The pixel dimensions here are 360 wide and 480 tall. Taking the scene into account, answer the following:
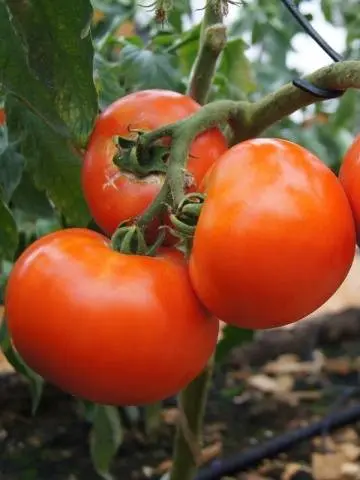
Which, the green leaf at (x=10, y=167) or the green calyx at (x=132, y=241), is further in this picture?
the green leaf at (x=10, y=167)

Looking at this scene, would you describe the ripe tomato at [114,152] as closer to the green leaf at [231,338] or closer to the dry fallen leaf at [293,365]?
the green leaf at [231,338]

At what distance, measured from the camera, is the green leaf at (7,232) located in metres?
0.69

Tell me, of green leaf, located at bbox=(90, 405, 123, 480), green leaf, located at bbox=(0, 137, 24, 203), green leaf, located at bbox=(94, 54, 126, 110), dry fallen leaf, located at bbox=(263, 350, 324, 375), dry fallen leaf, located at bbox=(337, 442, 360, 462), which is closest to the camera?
green leaf, located at bbox=(0, 137, 24, 203)

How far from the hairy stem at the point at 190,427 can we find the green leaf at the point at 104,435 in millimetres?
111

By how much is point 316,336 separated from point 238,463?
741 millimetres

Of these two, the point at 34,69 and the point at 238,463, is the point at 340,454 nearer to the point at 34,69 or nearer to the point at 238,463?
the point at 238,463

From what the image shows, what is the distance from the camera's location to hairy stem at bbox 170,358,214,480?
0.90 metres

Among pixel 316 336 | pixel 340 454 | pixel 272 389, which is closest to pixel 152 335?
pixel 340 454

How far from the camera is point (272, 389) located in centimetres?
172

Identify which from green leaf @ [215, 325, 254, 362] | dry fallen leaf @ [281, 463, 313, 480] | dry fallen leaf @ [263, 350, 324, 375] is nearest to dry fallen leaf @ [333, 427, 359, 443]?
dry fallen leaf @ [281, 463, 313, 480]

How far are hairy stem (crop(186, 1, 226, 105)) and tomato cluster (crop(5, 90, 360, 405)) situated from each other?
12 cm

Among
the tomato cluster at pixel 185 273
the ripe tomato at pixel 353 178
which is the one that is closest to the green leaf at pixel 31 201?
the tomato cluster at pixel 185 273

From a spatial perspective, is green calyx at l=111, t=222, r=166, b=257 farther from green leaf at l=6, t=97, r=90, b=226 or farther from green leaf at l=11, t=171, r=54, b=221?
green leaf at l=11, t=171, r=54, b=221

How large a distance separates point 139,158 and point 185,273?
82 millimetres
